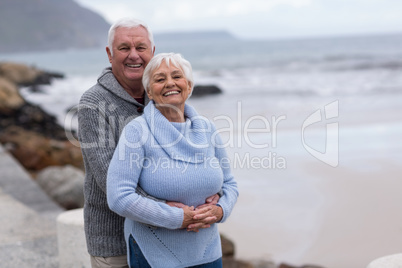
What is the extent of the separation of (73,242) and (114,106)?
1.96 metres

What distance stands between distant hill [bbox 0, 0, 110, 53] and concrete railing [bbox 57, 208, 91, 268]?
155 meters

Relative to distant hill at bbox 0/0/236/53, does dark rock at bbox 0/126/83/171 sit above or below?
below

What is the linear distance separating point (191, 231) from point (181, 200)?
16 centimetres

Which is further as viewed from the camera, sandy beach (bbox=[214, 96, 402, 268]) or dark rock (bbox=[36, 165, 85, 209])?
dark rock (bbox=[36, 165, 85, 209])

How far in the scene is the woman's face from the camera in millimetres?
2488

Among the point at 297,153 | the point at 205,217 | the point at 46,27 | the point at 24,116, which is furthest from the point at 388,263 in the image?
the point at 46,27

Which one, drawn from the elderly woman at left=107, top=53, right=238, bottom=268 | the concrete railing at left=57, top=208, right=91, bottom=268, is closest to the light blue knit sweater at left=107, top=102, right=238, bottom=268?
the elderly woman at left=107, top=53, right=238, bottom=268

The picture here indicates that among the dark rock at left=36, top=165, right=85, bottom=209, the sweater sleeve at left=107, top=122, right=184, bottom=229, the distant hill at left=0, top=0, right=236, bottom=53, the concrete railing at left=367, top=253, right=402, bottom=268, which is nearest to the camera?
the sweater sleeve at left=107, top=122, right=184, bottom=229

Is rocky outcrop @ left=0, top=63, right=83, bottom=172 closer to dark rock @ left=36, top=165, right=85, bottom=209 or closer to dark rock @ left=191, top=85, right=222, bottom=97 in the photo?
dark rock @ left=36, top=165, right=85, bottom=209

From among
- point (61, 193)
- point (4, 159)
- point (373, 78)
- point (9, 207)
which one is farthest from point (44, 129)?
point (373, 78)

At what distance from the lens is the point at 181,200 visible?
2473mm

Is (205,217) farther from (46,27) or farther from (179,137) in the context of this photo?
(46,27)

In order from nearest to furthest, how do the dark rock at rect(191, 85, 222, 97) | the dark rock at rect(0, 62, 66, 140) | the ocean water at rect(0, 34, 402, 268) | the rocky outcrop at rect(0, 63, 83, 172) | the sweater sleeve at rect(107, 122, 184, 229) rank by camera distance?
the sweater sleeve at rect(107, 122, 184, 229)
the ocean water at rect(0, 34, 402, 268)
the rocky outcrop at rect(0, 63, 83, 172)
the dark rock at rect(0, 62, 66, 140)
the dark rock at rect(191, 85, 222, 97)

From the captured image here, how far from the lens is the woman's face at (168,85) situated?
2.49m
